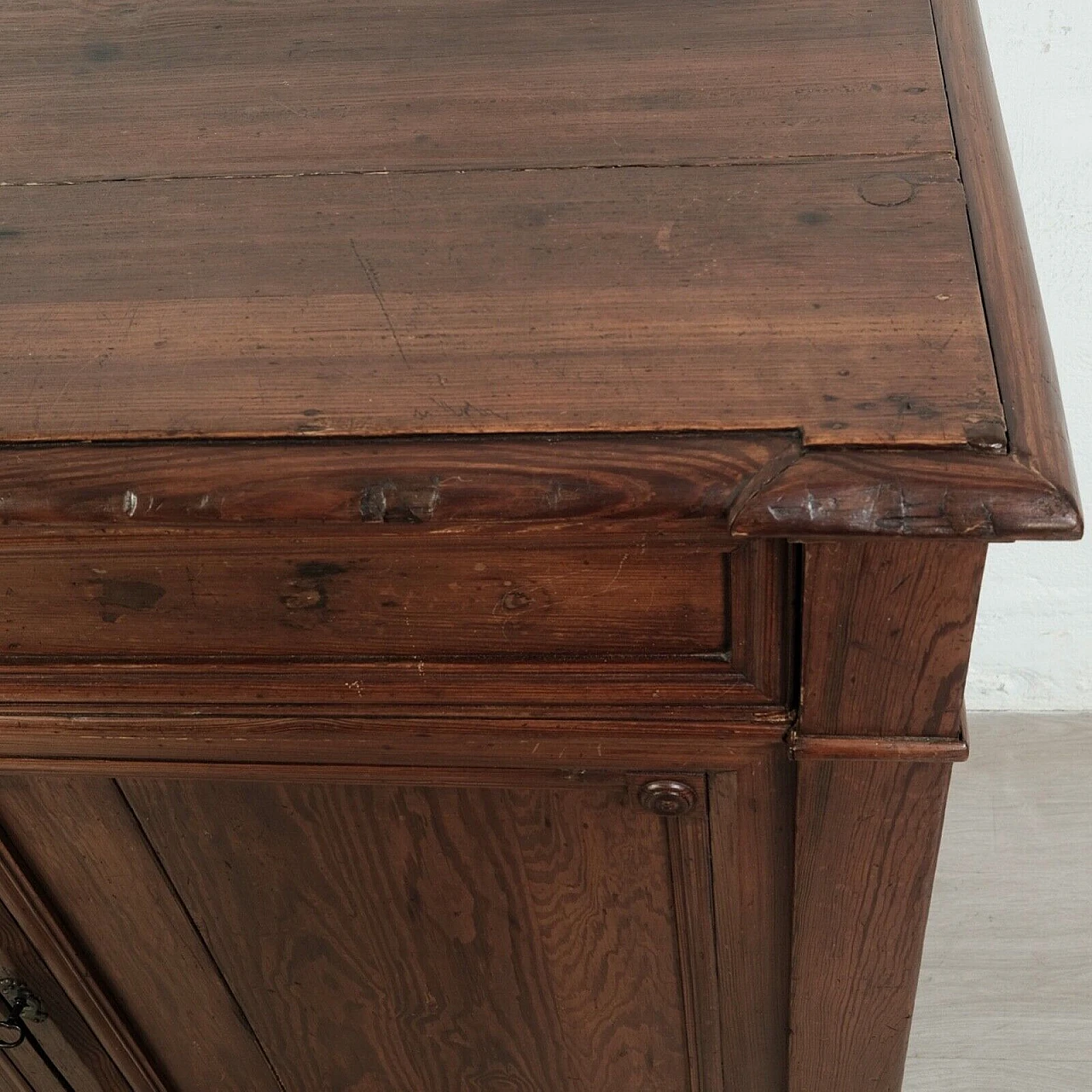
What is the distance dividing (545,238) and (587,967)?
0.43 metres

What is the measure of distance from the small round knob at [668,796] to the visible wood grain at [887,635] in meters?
0.08

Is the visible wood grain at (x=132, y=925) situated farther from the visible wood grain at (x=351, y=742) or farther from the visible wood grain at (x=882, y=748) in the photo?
the visible wood grain at (x=882, y=748)

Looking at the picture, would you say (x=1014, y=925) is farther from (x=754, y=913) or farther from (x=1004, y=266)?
(x=1004, y=266)

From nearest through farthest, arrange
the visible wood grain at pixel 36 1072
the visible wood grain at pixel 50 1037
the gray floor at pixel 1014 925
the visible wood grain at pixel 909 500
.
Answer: the visible wood grain at pixel 909 500 → the visible wood grain at pixel 50 1037 → the visible wood grain at pixel 36 1072 → the gray floor at pixel 1014 925

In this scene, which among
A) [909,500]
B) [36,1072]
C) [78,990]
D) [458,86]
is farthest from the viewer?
[36,1072]

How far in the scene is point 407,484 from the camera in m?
0.50

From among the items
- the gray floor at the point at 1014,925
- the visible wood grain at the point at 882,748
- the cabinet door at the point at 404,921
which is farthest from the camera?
the gray floor at the point at 1014,925

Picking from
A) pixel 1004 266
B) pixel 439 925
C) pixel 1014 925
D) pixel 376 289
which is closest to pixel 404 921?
pixel 439 925

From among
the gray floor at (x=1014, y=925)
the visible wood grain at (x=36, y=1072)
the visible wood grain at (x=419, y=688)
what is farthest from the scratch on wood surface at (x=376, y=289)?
the gray floor at (x=1014, y=925)

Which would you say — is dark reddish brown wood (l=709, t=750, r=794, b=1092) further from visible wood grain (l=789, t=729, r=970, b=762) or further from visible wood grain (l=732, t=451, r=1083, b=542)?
visible wood grain (l=732, t=451, r=1083, b=542)

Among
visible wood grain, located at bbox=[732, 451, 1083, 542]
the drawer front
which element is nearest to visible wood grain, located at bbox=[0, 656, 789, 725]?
the drawer front

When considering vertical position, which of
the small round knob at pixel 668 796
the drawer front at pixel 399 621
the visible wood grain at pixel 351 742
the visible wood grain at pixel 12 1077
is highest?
the drawer front at pixel 399 621

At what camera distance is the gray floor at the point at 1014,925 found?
111cm

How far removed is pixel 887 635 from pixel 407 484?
0.71ft
